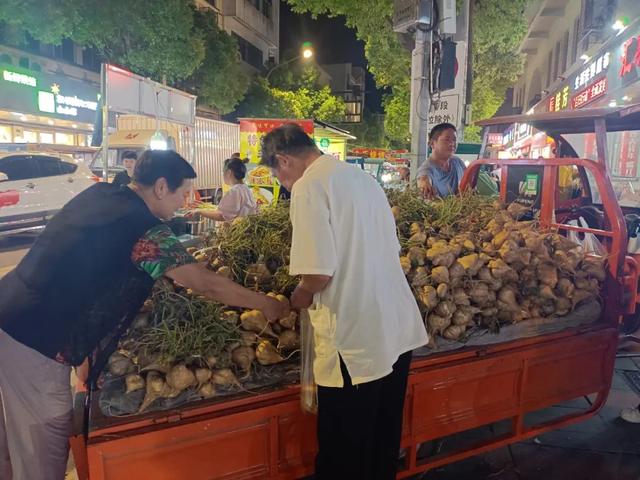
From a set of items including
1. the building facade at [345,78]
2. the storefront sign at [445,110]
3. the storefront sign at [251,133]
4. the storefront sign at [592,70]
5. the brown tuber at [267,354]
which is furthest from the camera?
the building facade at [345,78]

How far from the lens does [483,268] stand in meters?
2.82

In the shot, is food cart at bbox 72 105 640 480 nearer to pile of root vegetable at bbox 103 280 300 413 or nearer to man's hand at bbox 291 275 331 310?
pile of root vegetable at bbox 103 280 300 413

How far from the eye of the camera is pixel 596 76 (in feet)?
33.3

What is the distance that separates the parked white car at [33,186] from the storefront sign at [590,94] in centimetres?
1122

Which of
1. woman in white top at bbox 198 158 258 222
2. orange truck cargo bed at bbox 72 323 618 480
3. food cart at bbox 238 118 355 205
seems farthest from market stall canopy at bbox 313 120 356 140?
orange truck cargo bed at bbox 72 323 618 480

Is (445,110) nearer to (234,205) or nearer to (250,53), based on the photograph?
(234,205)

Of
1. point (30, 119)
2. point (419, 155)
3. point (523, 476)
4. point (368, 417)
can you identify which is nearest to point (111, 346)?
point (368, 417)

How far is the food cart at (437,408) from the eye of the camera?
6.15ft

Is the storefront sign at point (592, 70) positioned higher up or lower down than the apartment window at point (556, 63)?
lower down

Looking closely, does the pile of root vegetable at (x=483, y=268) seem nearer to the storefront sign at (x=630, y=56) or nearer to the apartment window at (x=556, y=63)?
the storefront sign at (x=630, y=56)

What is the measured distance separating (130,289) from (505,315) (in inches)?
82.5

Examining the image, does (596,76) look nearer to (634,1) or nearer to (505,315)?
(634,1)

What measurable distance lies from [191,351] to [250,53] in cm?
3458

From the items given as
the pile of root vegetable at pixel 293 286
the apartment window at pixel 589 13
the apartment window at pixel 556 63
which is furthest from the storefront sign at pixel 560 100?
the pile of root vegetable at pixel 293 286
